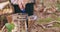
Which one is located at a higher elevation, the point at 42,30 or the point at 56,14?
the point at 56,14

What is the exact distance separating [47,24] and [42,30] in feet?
0.22

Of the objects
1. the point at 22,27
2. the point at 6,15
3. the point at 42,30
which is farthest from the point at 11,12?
the point at 42,30

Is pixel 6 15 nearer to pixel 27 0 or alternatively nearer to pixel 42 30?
pixel 27 0

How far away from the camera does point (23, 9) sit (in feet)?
3.82

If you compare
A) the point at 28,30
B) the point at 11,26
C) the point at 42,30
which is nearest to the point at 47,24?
the point at 42,30

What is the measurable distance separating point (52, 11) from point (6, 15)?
395 millimetres

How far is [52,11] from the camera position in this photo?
44.9 inches

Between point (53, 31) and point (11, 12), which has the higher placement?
point (11, 12)

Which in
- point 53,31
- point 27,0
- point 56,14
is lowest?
point 53,31

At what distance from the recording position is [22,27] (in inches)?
46.0

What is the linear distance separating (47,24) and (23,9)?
0.79 ft

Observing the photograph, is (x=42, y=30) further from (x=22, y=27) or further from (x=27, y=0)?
(x=27, y=0)

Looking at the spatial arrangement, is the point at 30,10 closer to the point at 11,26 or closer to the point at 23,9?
the point at 23,9

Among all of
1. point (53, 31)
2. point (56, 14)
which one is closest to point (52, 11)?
point (56, 14)
